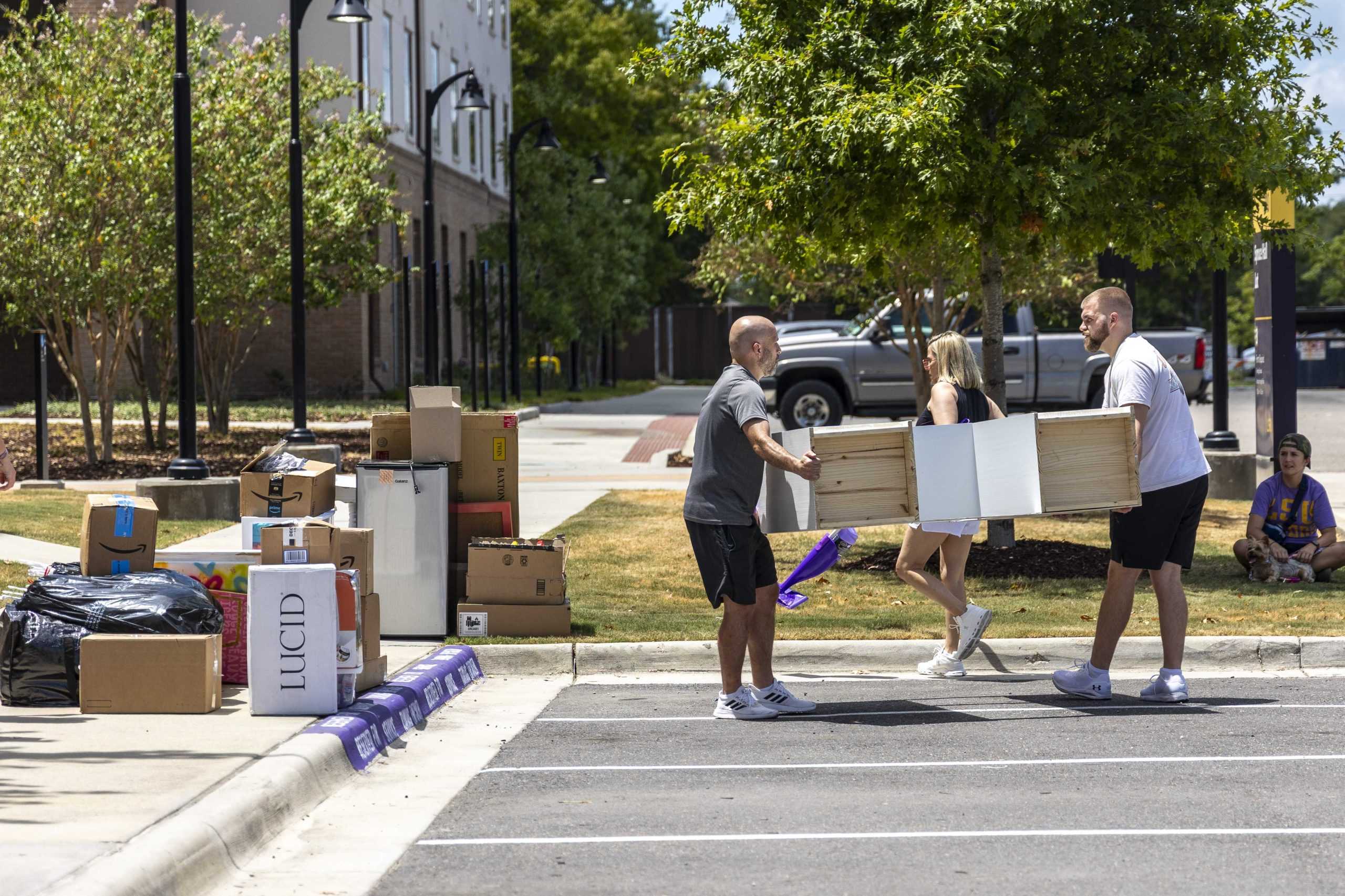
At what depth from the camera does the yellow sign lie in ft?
44.1

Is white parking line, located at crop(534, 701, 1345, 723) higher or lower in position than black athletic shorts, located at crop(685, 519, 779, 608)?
lower

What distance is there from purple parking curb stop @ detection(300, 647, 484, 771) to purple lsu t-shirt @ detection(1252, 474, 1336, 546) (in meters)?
5.61

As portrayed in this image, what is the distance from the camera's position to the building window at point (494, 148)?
Answer: 52281 millimetres

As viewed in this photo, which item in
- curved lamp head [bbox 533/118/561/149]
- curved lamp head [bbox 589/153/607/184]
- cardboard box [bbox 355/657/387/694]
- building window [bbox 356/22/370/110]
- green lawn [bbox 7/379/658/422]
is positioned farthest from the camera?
curved lamp head [bbox 589/153/607/184]

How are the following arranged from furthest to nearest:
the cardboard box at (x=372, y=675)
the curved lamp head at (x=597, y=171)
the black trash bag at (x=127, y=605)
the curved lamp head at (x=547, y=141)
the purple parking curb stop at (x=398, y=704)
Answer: the curved lamp head at (x=597, y=171), the curved lamp head at (x=547, y=141), the cardboard box at (x=372, y=675), the black trash bag at (x=127, y=605), the purple parking curb stop at (x=398, y=704)

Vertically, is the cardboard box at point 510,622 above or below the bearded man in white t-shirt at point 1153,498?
below

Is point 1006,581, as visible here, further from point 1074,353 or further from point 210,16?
point 210,16

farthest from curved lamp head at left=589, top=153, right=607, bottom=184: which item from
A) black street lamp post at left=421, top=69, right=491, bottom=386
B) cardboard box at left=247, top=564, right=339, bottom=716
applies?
cardboard box at left=247, top=564, right=339, bottom=716

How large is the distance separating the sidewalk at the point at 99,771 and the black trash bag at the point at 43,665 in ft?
0.23

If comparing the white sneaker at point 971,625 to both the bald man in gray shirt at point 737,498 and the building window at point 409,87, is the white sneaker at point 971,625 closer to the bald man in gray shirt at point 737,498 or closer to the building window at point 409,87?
the bald man in gray shirt at point 737,498

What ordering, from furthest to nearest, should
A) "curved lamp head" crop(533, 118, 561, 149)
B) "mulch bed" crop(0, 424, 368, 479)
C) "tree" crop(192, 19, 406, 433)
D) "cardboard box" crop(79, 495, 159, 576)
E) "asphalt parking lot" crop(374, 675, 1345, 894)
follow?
"curved lamp head" crop(533, 118, 561, 149), "tree" crop(192, 19, 406, 433), "mulch bed" crop(0, 424, 368, 479), "cardboard box" crop(79, 495, 159, 576), "asphalt parking lot" crop(374, 675, 1345, 894)

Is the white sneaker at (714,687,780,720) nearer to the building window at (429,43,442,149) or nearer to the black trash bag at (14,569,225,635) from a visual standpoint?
the black trash bag at (14,569,225,635)

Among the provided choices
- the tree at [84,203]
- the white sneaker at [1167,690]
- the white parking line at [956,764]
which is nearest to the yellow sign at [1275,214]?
the white sneaker at [1167,690]

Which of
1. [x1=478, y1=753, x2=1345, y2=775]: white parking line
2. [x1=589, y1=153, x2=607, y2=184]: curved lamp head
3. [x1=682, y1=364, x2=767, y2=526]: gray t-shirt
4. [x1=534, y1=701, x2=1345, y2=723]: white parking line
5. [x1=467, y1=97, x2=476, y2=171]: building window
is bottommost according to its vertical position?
[x1=534, y1=701, x2=1345, y2=723]: white parking line
